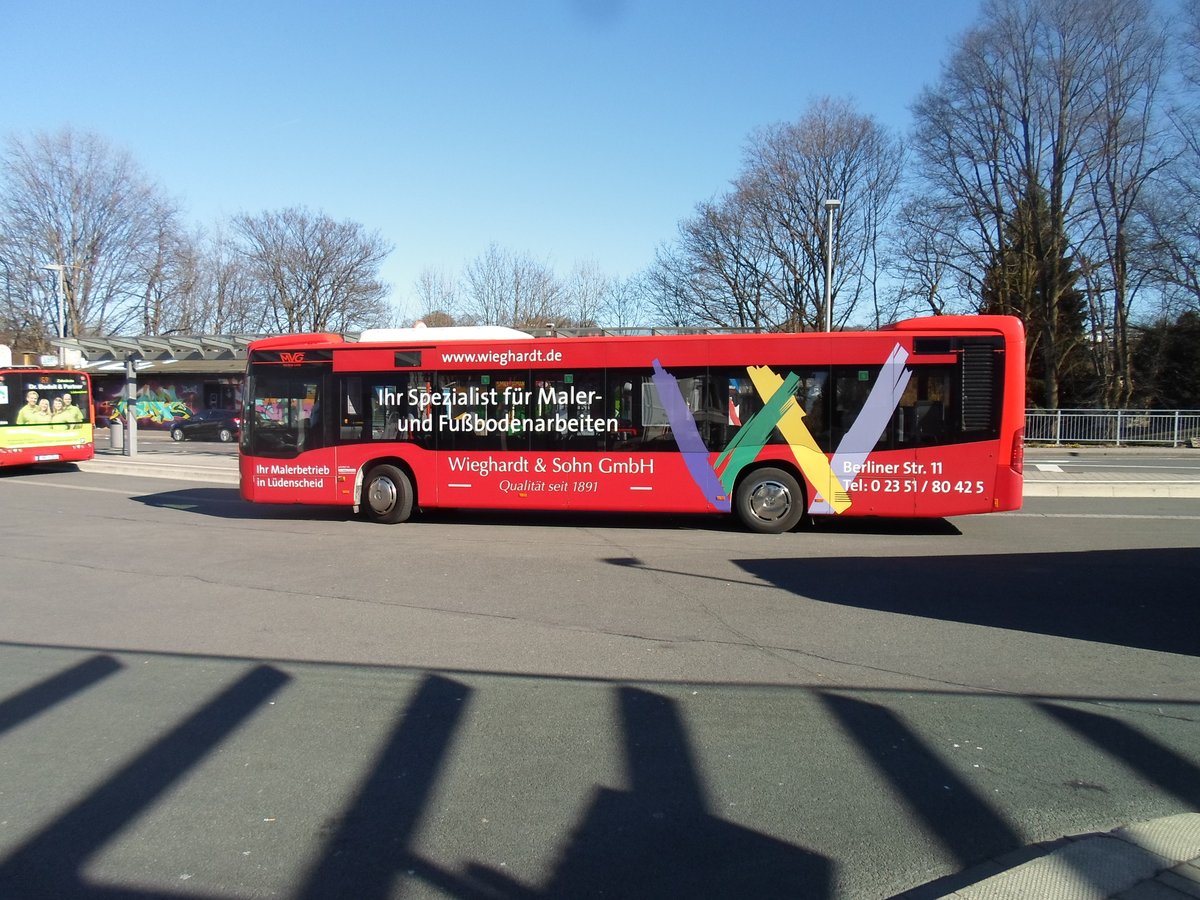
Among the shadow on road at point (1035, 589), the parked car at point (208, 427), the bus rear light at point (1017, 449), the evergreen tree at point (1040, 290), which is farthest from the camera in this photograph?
the parked car at point (208, 427)

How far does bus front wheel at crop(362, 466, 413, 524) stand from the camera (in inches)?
516

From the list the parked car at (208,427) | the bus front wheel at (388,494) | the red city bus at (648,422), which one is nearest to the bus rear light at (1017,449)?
the red city bus at (648,422)

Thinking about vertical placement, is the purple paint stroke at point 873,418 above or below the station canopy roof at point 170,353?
below

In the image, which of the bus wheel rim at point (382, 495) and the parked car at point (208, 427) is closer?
the bus wheel rim at point (382, 495)

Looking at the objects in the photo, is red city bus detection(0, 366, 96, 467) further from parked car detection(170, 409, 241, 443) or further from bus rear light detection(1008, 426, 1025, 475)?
bus rear light detection(1008, 426, 1025, 475)

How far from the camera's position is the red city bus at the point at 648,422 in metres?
11.3

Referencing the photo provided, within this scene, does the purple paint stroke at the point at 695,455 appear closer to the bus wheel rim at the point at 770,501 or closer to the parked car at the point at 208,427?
the bus wheel rim at the point at 770,501

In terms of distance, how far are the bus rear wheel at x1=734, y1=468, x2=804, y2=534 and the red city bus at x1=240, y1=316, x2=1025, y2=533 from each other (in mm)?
21

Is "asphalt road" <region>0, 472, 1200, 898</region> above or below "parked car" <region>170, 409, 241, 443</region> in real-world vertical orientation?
below

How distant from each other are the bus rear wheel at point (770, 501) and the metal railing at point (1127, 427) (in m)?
25.8

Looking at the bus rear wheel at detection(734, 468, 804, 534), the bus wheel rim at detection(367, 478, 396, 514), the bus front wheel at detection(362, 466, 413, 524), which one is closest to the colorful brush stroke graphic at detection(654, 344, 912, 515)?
the bus rear wheel at detection(734, 468, 804, 534)

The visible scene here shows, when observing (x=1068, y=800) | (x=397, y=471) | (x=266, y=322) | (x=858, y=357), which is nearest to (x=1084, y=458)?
(x=858, y=357)

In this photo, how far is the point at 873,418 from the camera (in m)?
11.5

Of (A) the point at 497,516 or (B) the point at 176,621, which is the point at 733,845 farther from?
(A) the point at 497,516
